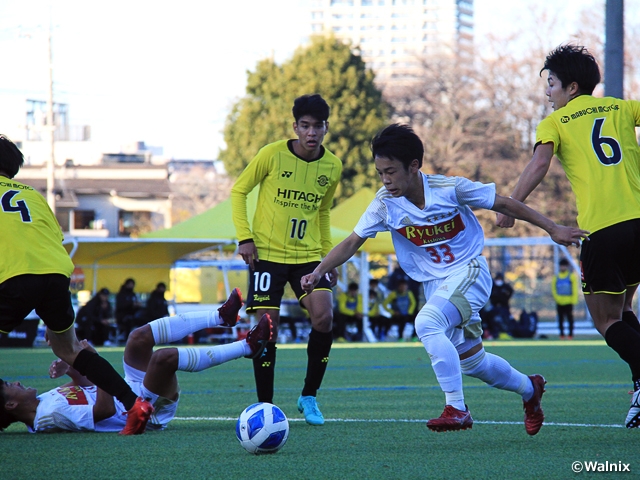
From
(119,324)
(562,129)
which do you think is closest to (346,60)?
(119,324)

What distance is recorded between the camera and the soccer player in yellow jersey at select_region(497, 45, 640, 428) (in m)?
5.16

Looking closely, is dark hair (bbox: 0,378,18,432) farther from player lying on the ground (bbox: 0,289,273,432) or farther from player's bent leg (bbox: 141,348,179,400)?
player's bent leg (bbox: 141,348,179,400)

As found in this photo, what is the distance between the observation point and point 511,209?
5.05m

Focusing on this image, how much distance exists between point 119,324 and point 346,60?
61.4ft

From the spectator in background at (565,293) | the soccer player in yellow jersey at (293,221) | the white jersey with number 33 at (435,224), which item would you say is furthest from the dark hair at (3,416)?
the spectator in background at (565,293)

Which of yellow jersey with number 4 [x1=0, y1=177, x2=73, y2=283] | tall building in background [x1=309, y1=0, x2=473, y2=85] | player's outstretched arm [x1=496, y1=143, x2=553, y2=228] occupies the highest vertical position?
tall building in background [x1=309, y1=0, x2=473, y2=85]

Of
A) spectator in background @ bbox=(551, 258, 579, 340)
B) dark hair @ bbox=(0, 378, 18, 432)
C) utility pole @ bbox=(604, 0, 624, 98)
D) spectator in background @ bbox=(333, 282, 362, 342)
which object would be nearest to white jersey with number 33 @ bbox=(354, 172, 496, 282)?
dark hair @ bbox=(0, 378, 18, 432)

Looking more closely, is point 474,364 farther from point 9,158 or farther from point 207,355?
point 9,158

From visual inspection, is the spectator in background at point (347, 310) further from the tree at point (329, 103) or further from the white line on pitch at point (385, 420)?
the white line on pitch at point (385, 420)

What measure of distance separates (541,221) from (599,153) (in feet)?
2.40

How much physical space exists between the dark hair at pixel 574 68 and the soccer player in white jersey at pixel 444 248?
0.89 metres

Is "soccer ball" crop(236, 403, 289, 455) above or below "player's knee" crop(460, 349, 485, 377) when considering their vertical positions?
below

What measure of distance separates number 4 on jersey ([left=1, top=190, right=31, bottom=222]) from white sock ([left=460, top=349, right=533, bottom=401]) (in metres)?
2.67

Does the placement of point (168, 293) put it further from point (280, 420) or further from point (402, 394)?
point (280, 420)
